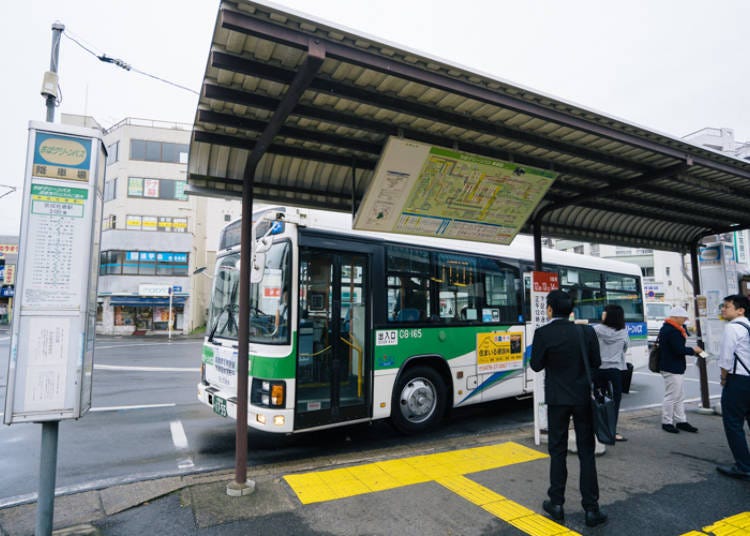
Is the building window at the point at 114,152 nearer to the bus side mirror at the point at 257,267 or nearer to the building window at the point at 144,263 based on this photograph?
the building window at the point at 144,263

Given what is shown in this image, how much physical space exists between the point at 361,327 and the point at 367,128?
274 centimetres

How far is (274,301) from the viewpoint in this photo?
5.65 m

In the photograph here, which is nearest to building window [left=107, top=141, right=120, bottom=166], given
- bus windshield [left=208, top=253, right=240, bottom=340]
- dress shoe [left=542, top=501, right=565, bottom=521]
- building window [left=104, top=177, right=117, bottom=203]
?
building window [left=104, top=177, right=117, bottom=203]

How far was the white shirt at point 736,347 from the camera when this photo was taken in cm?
488

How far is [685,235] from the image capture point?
922 cm

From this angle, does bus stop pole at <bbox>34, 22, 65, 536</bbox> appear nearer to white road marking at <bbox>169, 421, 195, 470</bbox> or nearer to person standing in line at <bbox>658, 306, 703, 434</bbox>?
white road marking at <bbox>169, 421, 195, 470</bbox>

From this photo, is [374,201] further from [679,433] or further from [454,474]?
[679,433]

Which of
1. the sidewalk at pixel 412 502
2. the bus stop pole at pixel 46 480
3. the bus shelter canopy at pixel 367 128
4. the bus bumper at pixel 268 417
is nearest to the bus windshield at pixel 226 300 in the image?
the bus bumper at pixel 268 417

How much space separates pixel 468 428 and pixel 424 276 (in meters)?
2.61

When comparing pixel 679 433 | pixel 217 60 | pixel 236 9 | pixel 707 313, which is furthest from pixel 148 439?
pixel 707 313

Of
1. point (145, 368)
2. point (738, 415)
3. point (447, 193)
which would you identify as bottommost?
point (145, 368)

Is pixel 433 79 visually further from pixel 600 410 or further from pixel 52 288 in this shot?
pixel 52 288

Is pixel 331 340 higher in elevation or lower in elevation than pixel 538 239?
lower

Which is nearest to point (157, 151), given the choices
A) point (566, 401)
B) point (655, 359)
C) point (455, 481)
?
point (655, 359)
